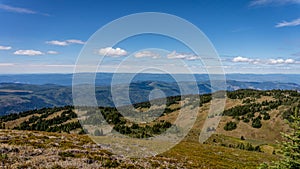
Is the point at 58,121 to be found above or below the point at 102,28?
below

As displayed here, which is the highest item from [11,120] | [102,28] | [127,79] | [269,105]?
[102,28]

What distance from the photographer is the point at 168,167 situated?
28.7 m

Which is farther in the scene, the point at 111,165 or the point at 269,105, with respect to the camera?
the point at 269,105

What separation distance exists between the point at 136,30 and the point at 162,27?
2.54m

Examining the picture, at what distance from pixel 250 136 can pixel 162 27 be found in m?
131

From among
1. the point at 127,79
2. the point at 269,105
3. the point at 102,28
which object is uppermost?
the point at 102,28

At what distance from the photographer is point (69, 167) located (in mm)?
19891

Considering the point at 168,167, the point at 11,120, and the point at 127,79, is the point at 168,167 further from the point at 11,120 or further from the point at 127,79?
the point at 11,120

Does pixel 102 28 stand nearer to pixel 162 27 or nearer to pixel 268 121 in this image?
pixel 162 27

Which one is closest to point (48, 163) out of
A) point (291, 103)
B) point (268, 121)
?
point (268, 121)

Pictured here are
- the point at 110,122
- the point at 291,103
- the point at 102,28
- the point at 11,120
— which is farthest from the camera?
the point at 11,120

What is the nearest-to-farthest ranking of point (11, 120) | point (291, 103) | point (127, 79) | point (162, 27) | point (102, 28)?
point (102, 28) < point (162, 27) < point (127, 79) < point (291, 103) < point (11, 120)

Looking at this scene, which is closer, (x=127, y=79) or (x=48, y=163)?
(x=48, y=163)

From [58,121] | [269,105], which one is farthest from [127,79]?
[269,105]
